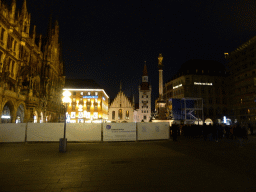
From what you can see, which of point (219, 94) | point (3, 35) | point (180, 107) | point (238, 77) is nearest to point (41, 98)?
point (3, 35)

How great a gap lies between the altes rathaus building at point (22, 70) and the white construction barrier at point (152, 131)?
678 inches

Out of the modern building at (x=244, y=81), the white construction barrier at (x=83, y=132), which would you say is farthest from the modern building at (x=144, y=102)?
the white construction barrier at (x=83, y=132)

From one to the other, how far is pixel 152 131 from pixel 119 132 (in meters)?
3.15

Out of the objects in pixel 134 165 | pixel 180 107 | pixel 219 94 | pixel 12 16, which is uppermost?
pixel 12 16

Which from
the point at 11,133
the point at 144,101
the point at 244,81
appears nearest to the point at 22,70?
the point at 11,133

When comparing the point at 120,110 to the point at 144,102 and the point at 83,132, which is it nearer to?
the point at 144,102

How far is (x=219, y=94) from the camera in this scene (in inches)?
2884

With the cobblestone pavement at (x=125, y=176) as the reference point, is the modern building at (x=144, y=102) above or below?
above

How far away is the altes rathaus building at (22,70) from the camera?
2598cm

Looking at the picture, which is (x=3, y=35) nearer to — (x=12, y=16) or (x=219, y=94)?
(x=12, y=16)

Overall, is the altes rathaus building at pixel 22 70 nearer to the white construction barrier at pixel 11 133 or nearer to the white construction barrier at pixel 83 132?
the white construction barrier at pixel 11 133

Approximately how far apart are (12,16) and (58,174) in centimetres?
2929

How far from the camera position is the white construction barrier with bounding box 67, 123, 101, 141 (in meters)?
16.7

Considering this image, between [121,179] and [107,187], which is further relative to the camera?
[121,179]
